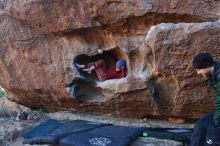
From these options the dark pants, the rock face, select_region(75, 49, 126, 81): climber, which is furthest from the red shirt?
the dark pants

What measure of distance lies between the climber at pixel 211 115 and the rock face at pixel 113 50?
2.76 feet

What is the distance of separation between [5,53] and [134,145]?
8.24 ft

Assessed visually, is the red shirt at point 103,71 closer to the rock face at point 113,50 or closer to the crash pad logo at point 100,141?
the rock face at point 113,50

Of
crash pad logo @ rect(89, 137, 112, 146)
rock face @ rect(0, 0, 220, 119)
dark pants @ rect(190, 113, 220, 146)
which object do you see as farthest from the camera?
rock face @ rect(0, 0, 220, 119)

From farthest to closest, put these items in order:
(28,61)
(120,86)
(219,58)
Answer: (28,61) → (120,86) → (219,58)

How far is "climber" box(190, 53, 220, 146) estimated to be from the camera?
157 inches

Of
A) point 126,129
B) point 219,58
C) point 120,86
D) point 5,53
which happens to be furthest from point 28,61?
point 219,58

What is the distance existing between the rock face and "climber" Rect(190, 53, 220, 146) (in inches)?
33.1

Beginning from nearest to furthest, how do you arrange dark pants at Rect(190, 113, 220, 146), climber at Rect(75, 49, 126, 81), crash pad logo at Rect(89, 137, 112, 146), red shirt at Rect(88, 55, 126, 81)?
dark pants at Rect(190, 113, 220, 146)
crash pad logo at Rect(89, 137, 112, 146)
climber at Rect(75, 49, 126, 81)
red shirt at Rect(88, 55, 126, 81)

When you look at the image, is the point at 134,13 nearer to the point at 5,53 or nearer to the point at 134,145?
the point at 134,145

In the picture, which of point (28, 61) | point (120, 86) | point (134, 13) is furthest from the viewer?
point (28, 61)

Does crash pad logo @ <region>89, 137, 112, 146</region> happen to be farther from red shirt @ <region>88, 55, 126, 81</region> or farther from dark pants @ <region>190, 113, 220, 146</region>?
red shirt @ <region>88, 55, 126, 81</region>

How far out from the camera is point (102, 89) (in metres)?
5.97

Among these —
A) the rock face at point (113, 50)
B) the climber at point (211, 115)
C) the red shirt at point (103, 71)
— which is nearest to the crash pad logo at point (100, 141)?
the rock face at point (113, 50)
